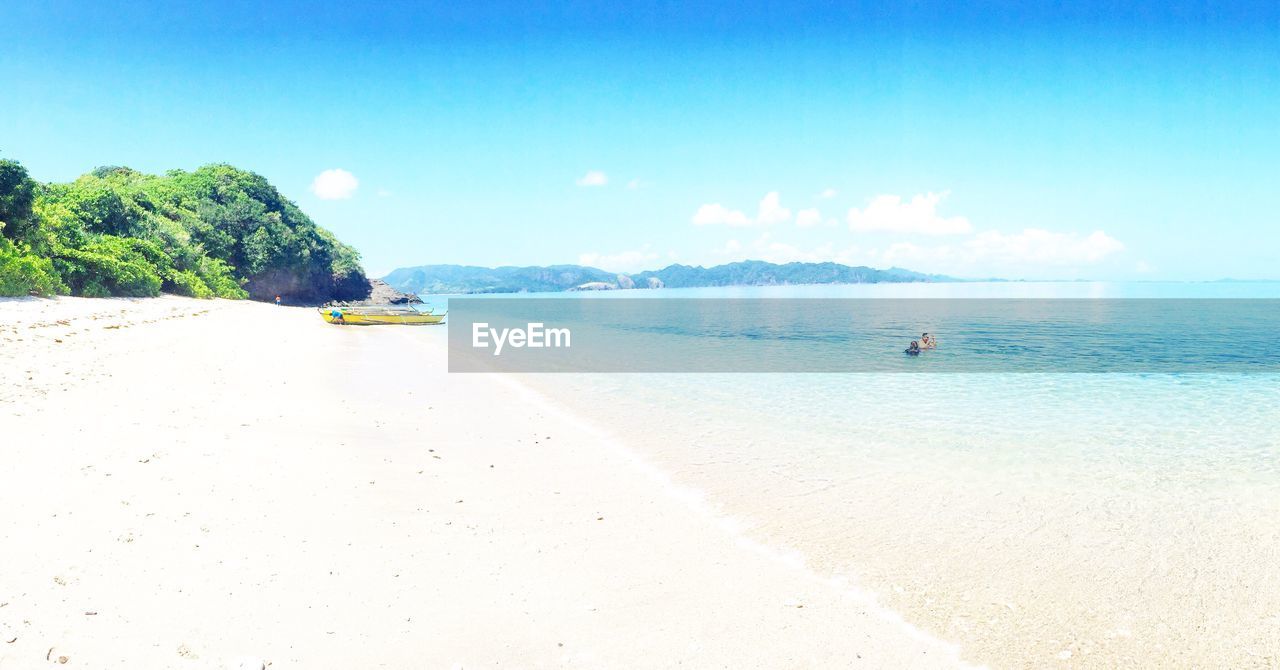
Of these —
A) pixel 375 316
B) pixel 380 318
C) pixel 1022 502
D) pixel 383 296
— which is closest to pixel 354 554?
pixel 1022 502

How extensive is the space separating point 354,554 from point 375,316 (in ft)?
133

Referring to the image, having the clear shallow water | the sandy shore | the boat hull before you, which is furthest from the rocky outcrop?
the sandy shore

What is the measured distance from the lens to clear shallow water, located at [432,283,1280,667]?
5359 millimetres

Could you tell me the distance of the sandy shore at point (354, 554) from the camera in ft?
14.3

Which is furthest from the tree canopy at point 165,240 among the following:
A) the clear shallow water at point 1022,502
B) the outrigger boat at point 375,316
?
the clear shallow water at point 1022,502

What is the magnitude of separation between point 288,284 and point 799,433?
65516 millimetres

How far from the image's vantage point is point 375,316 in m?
43.1

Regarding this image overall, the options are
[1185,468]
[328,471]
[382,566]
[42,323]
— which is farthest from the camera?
[42,323]

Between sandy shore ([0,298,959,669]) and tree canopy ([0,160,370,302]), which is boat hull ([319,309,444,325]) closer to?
tree canopy ([0,160,370,302])

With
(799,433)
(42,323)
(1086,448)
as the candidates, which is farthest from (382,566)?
(42,323)

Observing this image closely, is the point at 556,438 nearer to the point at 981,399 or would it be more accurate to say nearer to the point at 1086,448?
the point at 1086,448

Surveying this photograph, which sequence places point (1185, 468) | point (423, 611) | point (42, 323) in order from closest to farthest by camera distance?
point (423, 611) < point (1185, 468) < point (42, 323)

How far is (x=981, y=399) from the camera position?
16.1 m

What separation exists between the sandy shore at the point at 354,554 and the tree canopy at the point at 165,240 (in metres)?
17.7
